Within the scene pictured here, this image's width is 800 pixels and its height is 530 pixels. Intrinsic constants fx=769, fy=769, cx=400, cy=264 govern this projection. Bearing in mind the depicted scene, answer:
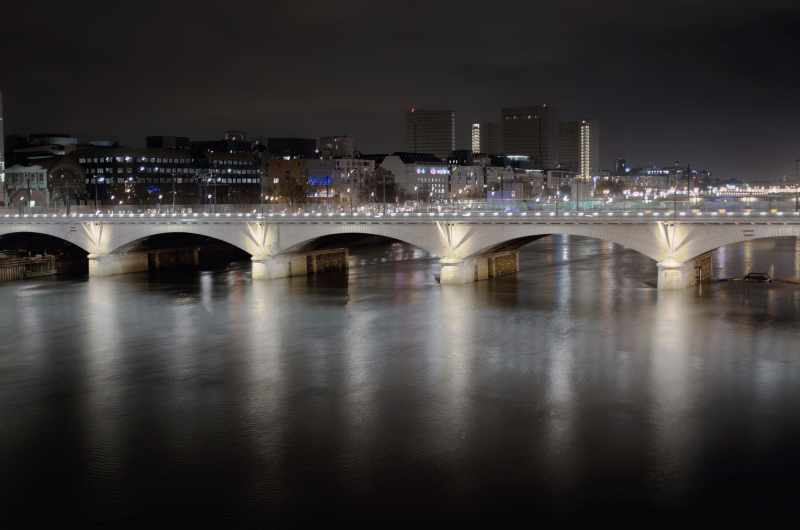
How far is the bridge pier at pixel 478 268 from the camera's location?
4928 cm

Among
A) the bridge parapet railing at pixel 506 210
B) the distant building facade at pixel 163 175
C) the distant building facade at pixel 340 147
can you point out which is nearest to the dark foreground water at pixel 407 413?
the bridge parapet railing at pixel 506 210

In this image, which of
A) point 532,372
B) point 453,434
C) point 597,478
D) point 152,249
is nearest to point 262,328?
point 532,372

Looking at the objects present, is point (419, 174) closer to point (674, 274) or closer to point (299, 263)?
point (299, 263)

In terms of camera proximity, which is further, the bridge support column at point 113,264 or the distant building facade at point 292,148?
the distant building facade at point 292,148

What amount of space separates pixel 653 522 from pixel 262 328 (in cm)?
2360

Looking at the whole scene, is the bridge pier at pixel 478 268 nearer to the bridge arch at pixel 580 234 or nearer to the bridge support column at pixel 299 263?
the bridge arch at pixel 580 234

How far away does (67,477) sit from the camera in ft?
61.7

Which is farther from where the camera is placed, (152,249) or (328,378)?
(152,249)

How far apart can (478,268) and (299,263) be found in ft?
45.2

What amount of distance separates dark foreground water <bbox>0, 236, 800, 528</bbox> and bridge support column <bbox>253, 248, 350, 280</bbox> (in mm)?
11092

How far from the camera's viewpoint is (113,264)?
6025 cm

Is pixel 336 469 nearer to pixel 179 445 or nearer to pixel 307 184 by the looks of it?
pixel 179 445

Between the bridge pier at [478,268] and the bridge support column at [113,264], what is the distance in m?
26.1

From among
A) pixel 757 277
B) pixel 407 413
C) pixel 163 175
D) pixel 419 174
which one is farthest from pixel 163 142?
pixel 407 413
